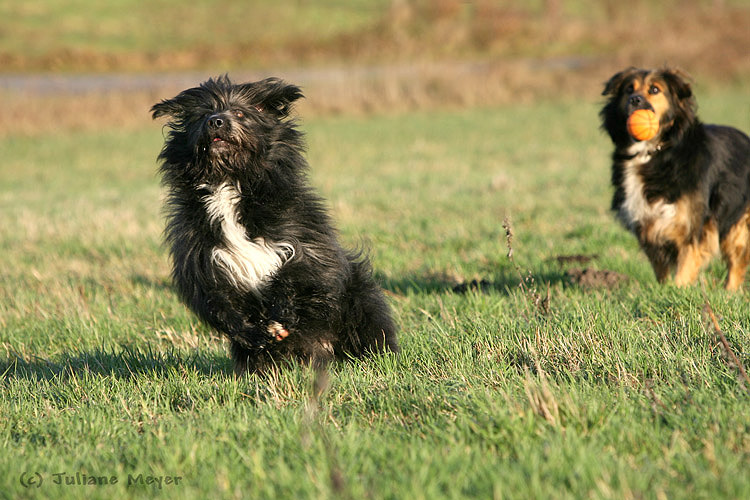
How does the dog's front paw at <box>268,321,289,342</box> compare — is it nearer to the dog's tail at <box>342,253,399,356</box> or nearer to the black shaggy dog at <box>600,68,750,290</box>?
the dog's tail at <box>342,253,399,356</box>

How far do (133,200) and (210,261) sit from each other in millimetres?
9092

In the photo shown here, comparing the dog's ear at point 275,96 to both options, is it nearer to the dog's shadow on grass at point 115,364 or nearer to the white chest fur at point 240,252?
the white chest fur at point 240,252

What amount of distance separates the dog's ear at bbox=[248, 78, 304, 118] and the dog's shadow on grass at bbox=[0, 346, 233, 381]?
1668mm

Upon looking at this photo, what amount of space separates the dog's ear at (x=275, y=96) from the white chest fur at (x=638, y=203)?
3.11m

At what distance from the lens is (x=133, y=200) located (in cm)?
1262

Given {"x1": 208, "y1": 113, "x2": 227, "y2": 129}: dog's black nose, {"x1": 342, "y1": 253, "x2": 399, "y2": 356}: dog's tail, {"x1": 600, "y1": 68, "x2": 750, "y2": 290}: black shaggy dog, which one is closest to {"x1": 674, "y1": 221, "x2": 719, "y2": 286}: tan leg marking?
{"x1": 600, "y1": 68, "x2": 750, "y2": 290}: black shaggy dog

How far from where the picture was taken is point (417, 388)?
3682mm

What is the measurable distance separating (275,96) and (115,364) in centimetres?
204

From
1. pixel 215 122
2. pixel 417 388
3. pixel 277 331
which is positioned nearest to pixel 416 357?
pixel 417 388

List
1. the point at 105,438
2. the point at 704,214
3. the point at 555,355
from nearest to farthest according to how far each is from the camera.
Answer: the point at 105,438
the point at 555,355
the point at 704,214

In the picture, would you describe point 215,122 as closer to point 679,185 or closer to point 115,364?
point 115,364

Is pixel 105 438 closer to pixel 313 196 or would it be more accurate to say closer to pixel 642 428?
pixel 313 196

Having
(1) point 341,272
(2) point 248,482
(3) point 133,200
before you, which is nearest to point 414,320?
(1) point 341,272

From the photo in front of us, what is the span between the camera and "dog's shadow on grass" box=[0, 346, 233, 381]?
457 cm
